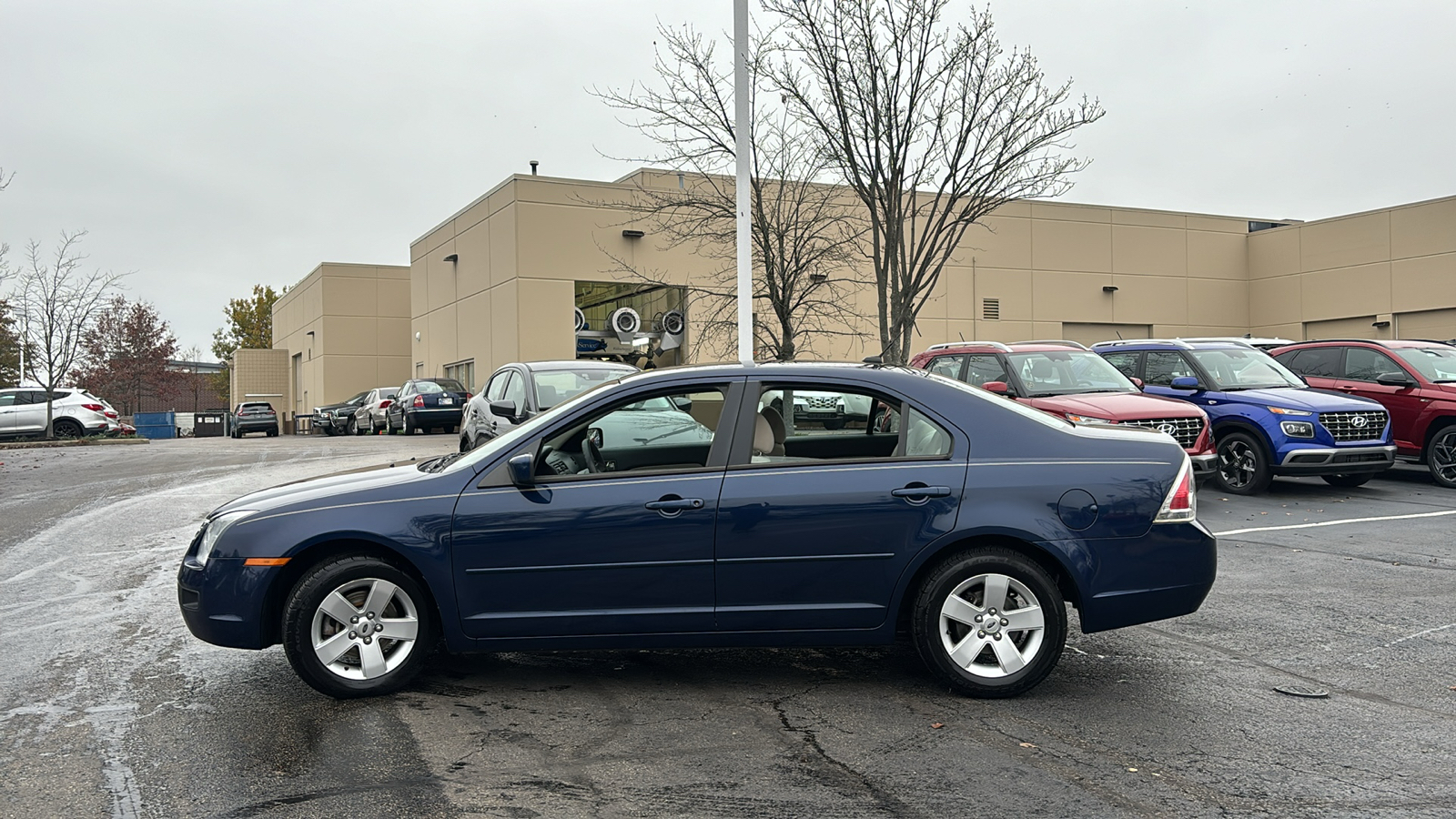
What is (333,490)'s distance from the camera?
16.9 feet

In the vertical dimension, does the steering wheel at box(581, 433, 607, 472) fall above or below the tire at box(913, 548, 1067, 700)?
above

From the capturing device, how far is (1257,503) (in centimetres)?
1223

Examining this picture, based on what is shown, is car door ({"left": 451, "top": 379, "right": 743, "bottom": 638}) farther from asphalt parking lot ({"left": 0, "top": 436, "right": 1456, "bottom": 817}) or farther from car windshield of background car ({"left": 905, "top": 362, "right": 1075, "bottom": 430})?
car windshield of background car ({"left": 905, "top": 362, "right": 1075, "bottom": 430})

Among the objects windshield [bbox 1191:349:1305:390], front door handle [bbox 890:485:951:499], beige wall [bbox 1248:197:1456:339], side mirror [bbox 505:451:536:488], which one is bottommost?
front door handle [bbox 890:485:951:499]

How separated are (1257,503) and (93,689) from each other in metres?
11.4

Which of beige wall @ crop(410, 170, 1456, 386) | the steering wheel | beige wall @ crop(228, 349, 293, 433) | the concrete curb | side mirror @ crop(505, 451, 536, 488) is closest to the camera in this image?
side mirror @ crop(505, 451, 536, 488)

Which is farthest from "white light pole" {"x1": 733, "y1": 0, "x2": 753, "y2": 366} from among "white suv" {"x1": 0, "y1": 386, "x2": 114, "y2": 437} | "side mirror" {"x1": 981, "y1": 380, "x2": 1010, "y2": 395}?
"white suv" {"x1": 0, "y1": 386, "x2": 114, "y2": 437}

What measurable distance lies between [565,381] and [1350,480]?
990 centimetres

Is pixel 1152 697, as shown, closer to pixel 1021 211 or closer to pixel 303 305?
pixel 1021 211

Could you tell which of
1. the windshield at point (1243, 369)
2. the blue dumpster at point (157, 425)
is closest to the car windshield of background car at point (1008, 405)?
the windshield at point (1243, 369)

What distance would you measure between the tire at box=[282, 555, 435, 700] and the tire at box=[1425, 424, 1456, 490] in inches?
520

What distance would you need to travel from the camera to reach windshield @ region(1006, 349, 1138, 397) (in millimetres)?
12312

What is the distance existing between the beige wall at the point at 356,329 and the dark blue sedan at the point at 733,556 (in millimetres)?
45533

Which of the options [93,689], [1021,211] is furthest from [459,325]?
[93,689]
